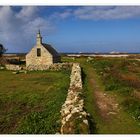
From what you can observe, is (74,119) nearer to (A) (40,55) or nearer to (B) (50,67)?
(B) (50,67)

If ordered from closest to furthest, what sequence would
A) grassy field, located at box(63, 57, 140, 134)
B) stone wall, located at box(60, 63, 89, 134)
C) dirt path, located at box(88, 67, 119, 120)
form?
stone wall, located at box(60, 63, 89, 134), grassy field, located at box(63, 57, 140, 134), dirt path, located at box(88, 67, 119, 120)

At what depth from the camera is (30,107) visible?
19.6 m

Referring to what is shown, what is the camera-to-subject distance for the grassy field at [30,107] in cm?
1511

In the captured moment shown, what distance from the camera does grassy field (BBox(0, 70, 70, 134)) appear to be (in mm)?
15107

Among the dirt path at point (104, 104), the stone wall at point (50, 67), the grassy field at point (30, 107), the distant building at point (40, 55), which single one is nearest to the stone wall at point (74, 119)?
the grassy field at point (30, 107)

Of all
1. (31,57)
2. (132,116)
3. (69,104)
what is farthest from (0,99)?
(31,57)

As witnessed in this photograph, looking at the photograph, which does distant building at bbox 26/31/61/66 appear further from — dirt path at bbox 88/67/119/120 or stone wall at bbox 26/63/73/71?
dirt path at bbox 88/67/119/120

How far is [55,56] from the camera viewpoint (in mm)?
44375

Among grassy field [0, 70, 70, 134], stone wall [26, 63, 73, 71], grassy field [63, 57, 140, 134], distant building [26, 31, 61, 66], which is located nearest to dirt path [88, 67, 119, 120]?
grassy field [63, 57, 140, 134]

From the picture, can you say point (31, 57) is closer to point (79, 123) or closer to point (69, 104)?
point (69, 104)

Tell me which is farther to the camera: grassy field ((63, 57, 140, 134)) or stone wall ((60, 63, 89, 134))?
grassy field ((63, 57, 140, 134))

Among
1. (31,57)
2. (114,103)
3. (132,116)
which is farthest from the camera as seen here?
(31,57)

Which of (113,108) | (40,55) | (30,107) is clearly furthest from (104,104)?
(40,55)
